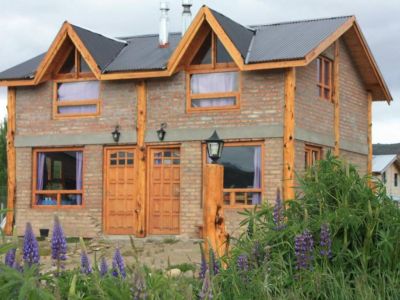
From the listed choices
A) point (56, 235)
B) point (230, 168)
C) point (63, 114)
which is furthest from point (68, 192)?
point (56, 235)

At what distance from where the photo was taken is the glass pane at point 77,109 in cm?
1947

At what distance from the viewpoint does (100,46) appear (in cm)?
1991

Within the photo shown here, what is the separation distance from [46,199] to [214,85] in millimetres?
5718

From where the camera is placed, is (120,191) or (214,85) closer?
(214,85)

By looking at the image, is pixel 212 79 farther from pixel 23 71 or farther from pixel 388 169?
pixel 388 169

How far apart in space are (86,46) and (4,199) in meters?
10.3

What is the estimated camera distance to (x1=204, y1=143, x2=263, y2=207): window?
57.6 feet

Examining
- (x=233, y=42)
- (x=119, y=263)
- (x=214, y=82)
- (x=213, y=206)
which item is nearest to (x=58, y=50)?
(x=214, y=82)

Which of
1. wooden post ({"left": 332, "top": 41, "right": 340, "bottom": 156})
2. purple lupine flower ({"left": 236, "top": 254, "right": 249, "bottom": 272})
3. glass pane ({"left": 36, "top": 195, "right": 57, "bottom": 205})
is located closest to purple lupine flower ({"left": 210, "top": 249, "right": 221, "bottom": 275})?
purple lupine flower ({"left": 236, "top": 254, "right": 249, "bottom": 272})

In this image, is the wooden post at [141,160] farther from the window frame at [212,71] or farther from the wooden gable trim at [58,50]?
the wooden gable trim at [58,50]

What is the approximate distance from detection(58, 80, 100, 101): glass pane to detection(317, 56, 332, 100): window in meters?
6.02

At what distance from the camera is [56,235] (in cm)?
382

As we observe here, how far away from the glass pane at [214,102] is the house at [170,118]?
3 cm

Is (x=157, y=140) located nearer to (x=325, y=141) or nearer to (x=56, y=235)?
(x=325, y=141)
